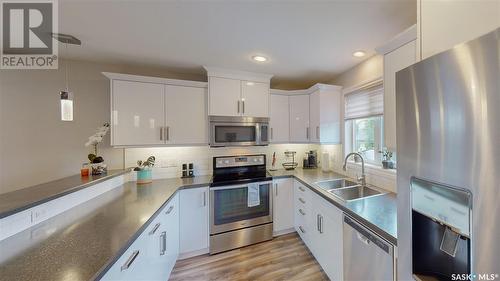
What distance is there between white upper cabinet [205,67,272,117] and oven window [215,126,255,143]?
179 mm

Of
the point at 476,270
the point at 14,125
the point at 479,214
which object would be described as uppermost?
the point at 14,125

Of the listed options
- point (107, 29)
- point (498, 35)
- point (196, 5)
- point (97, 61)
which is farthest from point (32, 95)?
point (498, 35)

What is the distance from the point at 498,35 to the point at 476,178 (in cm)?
37

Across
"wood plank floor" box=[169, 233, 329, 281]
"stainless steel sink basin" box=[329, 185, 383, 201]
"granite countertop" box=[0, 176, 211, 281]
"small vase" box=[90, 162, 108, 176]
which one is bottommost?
"wood plank floor" box=[169, 233, 329, 281]

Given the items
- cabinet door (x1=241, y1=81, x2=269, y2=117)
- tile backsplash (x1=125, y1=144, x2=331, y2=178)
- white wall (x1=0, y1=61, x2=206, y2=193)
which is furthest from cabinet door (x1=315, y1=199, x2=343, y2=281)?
white wall (x1=0, y1=61, x2=206, y2=193)

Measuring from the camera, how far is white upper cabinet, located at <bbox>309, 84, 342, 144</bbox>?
8.07ft

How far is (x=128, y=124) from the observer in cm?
202

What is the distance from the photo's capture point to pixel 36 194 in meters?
1.19

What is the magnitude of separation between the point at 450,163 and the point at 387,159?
4.78 feet

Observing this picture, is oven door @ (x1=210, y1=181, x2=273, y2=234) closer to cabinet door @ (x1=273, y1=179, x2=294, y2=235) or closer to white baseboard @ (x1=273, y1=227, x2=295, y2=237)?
cabinet door @ (x1=273, y1=179, x2=294, y2=235)

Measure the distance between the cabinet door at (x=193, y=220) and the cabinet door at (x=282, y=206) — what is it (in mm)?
889

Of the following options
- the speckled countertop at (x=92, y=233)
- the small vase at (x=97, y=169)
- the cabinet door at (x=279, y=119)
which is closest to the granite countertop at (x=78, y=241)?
the speckled countertop at (x=92, y=233)

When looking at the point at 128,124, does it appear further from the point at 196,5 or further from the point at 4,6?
the point at 196,5

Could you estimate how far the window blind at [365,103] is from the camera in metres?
1.87
